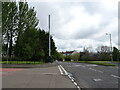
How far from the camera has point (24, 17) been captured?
42.2m

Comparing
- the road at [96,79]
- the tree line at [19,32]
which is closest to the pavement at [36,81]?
the road at [96,79]

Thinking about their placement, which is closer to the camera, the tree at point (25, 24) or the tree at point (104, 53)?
the tree at point (25, 24)

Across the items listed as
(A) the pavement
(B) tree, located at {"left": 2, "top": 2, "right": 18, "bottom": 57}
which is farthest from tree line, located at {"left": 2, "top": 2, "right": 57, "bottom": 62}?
(A) the pavement

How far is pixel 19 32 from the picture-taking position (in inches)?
1628

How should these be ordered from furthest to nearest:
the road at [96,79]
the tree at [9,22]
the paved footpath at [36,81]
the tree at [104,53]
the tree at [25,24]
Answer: the tree at [104,53] → the tree at [25,24] → the tree at [9,22] → the road at [96,79] → the paved footpath at [36,81]

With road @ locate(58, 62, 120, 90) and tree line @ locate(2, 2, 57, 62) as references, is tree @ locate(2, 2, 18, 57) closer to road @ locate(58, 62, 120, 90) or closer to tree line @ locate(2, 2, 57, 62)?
tree line @ locate(2, 2, 57, 62)

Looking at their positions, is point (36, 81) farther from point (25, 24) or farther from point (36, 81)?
point (25, 24)

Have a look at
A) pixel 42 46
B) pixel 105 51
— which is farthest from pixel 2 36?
pixel 105 51

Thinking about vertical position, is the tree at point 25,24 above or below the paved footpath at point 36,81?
above

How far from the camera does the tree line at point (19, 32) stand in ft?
129

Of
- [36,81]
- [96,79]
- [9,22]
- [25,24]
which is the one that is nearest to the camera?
[36,81]

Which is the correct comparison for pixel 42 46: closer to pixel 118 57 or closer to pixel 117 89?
pixel 118 57

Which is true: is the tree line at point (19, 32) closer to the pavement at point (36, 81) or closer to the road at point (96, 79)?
the road at point (96, 79)

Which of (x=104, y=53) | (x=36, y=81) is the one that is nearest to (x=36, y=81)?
(x=36, y=81)
